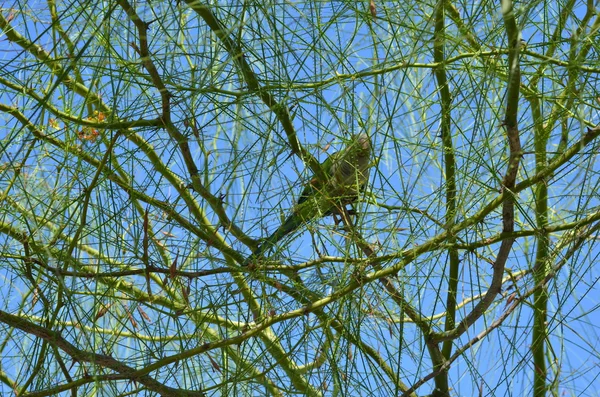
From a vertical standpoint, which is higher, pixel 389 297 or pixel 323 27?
pixel 323 27

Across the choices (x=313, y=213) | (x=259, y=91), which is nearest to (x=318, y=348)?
(x=313, y=213)

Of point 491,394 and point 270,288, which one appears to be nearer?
point 491,394

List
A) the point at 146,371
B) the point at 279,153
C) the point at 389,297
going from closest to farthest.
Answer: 1. the point at 146,371
2. the point at 279,153
3. the point at 389,297

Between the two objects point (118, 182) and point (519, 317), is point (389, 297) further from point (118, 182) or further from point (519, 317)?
point (118, 182)

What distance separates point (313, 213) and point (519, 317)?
1.90 ft

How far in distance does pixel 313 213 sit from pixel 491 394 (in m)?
0.64

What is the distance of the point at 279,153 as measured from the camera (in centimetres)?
180

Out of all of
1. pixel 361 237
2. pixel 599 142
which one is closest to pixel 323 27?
pixel 361 237

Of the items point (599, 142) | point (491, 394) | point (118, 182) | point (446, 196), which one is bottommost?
point (491, 394)

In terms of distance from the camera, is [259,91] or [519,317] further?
[519,317]

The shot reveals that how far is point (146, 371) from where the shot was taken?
1.52m

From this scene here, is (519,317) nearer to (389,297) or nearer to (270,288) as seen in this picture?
(389,297)

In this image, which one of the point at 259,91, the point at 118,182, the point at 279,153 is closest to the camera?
the point at 259,91

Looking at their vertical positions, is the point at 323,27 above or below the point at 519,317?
above
